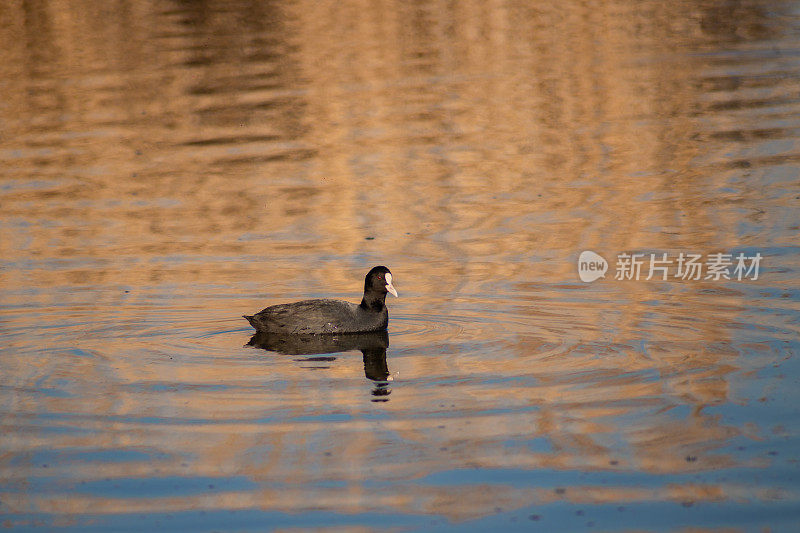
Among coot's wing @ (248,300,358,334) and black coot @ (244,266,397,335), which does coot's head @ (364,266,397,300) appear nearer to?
black coot @ (244,266,397,335)

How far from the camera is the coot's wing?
10.3 m

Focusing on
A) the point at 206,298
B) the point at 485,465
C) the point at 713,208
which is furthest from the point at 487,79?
the point at 485,465

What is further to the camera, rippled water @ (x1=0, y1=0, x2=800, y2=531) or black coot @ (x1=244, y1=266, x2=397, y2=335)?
black coot @ (x1=244, y1=266, x2=397, y2=335)

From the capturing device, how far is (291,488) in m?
7.16

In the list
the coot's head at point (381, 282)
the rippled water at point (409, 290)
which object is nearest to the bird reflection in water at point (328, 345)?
the rippled water at point (409, 290)

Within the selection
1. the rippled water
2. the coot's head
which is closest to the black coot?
the coot's head

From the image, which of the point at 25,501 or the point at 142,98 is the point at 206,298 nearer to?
the point at 25,501

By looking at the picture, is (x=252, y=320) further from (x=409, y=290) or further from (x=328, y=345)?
(x=409, y=290)

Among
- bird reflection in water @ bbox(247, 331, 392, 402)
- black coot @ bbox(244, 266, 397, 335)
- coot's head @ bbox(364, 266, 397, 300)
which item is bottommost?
bird reflection in water @ bbox(247, 331, 392, 402)

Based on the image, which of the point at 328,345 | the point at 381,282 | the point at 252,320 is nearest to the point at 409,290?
the point at 381,282

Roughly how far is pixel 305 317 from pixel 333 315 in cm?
27

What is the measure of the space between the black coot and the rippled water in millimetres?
183

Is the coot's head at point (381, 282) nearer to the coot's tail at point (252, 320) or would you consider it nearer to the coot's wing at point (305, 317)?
the coot's wing at point (305, 317)

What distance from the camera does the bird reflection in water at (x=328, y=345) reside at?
32.4 feet
